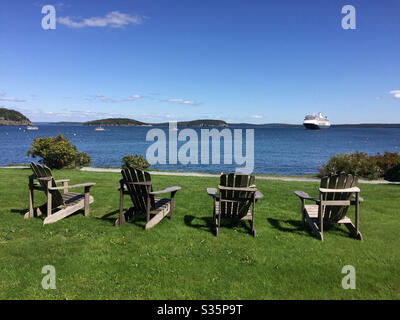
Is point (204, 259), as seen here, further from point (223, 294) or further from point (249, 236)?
point (249, 236)

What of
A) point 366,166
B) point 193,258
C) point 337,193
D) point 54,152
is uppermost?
point 54,152

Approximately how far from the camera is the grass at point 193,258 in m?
3.53

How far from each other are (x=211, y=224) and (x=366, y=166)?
1284 cm

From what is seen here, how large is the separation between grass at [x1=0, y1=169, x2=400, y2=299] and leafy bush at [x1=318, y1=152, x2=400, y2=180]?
9403 mm

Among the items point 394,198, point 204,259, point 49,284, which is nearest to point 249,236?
point 204,259

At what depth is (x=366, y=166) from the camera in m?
15.5

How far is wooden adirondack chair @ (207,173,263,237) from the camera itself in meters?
5.33

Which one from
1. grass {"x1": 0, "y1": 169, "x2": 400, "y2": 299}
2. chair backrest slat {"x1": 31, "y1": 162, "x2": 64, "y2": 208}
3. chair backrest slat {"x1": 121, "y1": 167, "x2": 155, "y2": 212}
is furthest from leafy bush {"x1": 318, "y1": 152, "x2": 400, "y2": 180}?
chair backrest slat {"x1": 31, "y1": 162, "x2": 64, "y2": 208}

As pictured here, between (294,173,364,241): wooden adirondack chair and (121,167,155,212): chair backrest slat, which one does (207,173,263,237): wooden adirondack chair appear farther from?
(121,167,155,212): chair backrest slat

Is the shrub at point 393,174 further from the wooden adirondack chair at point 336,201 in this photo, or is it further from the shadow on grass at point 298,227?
the wooden adirondack chair at point 336,201

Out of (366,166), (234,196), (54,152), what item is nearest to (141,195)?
(234,196)

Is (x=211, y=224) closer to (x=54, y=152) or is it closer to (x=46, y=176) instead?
(x=46, y=176)
